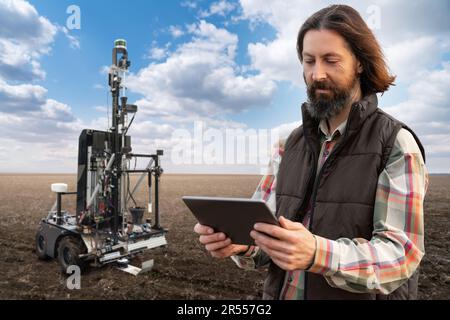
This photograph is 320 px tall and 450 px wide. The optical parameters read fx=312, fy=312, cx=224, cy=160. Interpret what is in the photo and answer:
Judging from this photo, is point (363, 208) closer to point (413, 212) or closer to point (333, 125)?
point (413, 212)

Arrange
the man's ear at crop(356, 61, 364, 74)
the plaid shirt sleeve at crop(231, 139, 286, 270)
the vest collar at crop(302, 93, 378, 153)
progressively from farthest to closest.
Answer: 1. the plaid shirt sleeve at crop(231, 139, 286, 270)
2. the man's ear at crop(356, 61, 364, 74)
3. the vest collar at crop(302, 93, 378, 153)

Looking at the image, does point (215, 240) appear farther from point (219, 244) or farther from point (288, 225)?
point (288, 225)

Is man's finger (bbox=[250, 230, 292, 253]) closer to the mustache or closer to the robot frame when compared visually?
the mustache

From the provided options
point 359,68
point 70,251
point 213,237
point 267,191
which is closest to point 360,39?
point 359,68

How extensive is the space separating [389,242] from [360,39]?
116 cm

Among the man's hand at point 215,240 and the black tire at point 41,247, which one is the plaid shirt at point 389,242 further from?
the black tire at point 41,247

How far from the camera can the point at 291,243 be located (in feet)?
4.24

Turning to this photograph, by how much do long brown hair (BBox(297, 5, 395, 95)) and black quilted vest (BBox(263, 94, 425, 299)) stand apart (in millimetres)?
246

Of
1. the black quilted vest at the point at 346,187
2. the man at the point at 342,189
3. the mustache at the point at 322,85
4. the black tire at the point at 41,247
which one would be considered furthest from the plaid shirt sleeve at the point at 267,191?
the black tire at the point at 41,247

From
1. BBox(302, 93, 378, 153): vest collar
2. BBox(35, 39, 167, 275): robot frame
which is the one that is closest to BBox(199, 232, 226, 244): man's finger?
BBox(302, 93, 378, 153): vest collar

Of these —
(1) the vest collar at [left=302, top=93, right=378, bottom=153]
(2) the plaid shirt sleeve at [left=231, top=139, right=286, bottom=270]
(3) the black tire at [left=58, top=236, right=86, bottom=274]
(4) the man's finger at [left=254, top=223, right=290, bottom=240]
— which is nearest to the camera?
(4) the man's finger at [left=254, top=223, right=290, bottom=240]

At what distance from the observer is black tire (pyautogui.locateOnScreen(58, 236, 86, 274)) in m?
6.77

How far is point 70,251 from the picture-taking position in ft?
22.7

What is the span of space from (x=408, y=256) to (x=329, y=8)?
150cm
